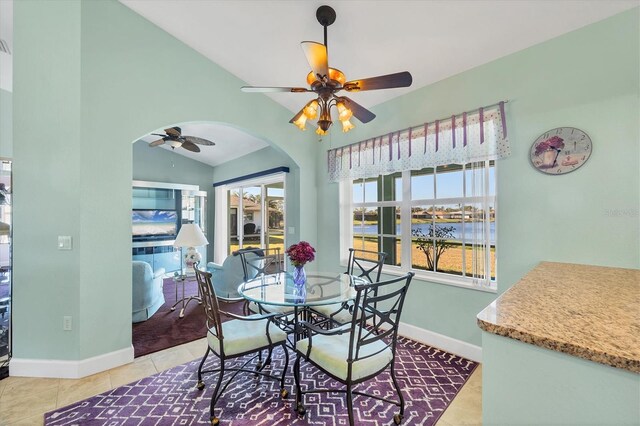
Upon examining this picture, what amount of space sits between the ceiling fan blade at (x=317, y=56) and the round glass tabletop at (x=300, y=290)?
161cm

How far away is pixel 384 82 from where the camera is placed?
1.98 m

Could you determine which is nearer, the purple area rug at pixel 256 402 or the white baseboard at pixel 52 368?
the purple area rug at pixel 256 402

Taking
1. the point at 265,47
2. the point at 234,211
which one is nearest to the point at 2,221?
the point at 265,47

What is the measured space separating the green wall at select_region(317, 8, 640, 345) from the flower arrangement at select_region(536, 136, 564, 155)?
0.09 meters

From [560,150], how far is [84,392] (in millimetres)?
4150

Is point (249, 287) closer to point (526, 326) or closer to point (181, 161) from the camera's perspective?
point (526, 326)

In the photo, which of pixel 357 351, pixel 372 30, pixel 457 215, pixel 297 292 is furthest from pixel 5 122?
pixel 457 215

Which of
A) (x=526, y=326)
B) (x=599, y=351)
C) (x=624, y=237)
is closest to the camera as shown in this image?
(x=599, y=351)

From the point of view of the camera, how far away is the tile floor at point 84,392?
1.93 meters

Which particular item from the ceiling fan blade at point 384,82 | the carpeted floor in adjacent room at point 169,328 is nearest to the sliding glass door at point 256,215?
the carpeted floor in adjacent room at point 169,328

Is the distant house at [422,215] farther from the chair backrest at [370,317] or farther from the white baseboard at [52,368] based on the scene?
the white baseboard at [52,368]

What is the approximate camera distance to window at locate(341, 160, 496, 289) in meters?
2.63

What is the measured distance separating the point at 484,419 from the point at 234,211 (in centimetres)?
645

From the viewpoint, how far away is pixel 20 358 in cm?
244
